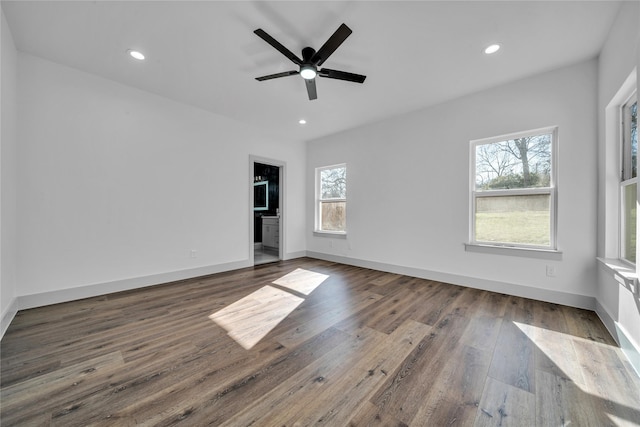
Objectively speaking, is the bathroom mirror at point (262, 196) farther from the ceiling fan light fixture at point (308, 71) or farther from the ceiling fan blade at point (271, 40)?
the ceiling fan blade at point (271, 40)

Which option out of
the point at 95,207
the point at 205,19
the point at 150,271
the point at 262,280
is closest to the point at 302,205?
the point at 262,280

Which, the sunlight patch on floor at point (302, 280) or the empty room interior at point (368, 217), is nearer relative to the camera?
the empty room interior at point (368, 217)

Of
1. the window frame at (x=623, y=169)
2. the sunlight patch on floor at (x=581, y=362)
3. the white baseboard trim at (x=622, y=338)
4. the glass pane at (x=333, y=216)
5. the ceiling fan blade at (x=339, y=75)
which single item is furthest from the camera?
the glass pane at (x=333, y=216)

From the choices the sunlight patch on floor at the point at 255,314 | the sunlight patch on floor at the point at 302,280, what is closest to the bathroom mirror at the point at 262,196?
the sunlight patch on floor at the point at 302,280

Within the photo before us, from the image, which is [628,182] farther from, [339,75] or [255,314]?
[255,314]

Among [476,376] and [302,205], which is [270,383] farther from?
[302,205]

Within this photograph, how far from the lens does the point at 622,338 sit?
188 cm

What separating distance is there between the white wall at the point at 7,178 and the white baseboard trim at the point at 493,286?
440 centimetres

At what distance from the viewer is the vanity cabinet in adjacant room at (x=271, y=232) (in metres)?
6.03

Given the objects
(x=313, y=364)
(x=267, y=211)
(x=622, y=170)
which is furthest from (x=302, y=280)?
(x=267, y=211)

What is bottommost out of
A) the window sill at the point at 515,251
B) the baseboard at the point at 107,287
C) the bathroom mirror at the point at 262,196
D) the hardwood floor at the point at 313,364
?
the hardwood floor at the point at 313,364

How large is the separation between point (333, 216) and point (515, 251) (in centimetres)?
318

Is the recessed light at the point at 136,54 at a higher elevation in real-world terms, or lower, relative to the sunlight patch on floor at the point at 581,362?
higher

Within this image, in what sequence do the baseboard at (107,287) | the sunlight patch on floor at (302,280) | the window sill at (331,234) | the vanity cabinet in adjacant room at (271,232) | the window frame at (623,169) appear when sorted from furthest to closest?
the vanity cabinet in adjacant room at (271,232)
the window sill at (331,234)
the sunlight patch on floor at (302,280)
the baseboard at (107,287)
the window frame at (623,169)
